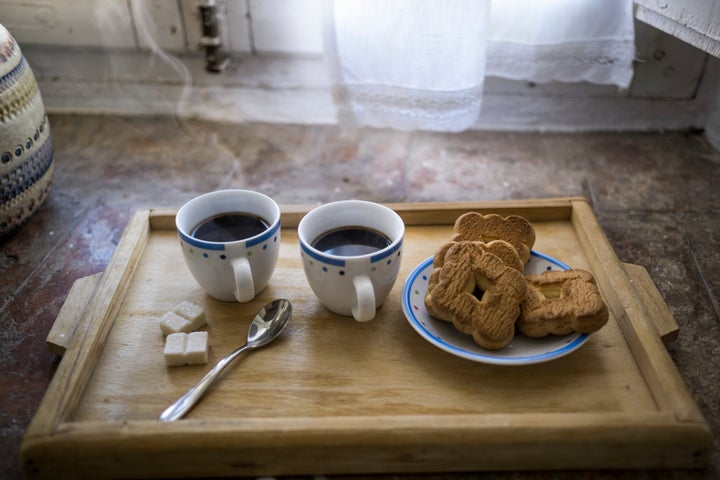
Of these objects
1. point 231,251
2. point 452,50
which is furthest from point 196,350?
point 452,50

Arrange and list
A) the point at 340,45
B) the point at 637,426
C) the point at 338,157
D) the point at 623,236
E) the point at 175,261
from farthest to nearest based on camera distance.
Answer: the point at 338,157 → the point at 340,45 → the point at 623,236 → the point at 175,261 → the point at 637,426

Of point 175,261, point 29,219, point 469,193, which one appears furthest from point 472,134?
point 29,219

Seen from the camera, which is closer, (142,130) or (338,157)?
(338,157)

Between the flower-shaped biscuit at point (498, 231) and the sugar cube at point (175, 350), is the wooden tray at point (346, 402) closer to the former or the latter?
the sugar cube at point (175, 350)

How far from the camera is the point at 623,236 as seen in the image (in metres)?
1.17

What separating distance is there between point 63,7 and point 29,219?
0.60m

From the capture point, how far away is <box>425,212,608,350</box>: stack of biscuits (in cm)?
75

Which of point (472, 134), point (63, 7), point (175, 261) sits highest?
point (63, 7)

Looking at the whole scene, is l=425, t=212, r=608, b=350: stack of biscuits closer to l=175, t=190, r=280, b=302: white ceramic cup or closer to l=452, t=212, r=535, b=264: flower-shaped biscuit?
l=452, t=212, r=535, b=264: flower-shaped biscuit

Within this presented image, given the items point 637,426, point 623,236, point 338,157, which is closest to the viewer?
point 637,426

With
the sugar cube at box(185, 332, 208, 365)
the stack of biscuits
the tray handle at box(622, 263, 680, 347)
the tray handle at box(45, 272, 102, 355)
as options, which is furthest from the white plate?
the tray handle at box(45, 272, 102, 355)

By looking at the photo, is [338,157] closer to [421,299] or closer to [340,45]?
[340,45]

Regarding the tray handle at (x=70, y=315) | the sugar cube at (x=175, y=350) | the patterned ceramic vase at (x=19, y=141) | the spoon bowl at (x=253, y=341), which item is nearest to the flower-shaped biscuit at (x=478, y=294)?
the spoon bowl at (x=253, y=341)

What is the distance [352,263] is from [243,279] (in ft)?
0.45
